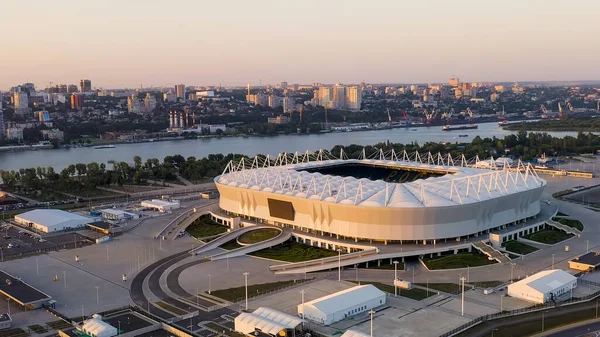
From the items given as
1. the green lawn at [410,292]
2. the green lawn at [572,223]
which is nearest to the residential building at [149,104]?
the green lawn at [572,223]

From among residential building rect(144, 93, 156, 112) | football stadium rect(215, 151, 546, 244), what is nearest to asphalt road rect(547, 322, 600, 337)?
football stadium rect(215, 151, 546, 244)

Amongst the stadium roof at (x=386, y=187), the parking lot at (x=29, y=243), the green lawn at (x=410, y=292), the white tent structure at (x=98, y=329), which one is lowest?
the parking lot at (x=29, y=243)

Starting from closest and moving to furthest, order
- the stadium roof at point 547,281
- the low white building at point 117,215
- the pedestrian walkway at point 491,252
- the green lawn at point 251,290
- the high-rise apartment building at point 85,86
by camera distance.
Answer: the stadium roof at point 547,281, the green lawn at point 251,290, the pedestrian walkway at point 491,252, the low white building at point 117,215, the high-rise apartment building at point 85,86

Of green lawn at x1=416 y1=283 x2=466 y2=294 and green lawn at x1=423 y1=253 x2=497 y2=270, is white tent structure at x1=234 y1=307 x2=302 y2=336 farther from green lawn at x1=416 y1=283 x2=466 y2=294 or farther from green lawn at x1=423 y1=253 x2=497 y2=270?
green lawn at x1=423 y1=253 x2=497 y2=270

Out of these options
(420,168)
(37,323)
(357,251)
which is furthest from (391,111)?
(37,323)

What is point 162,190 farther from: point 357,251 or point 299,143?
point 299,143

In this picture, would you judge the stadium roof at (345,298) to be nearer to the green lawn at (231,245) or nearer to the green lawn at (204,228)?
the green lawn at (231,245)

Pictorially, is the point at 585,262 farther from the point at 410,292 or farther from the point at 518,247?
the point at 410,292
